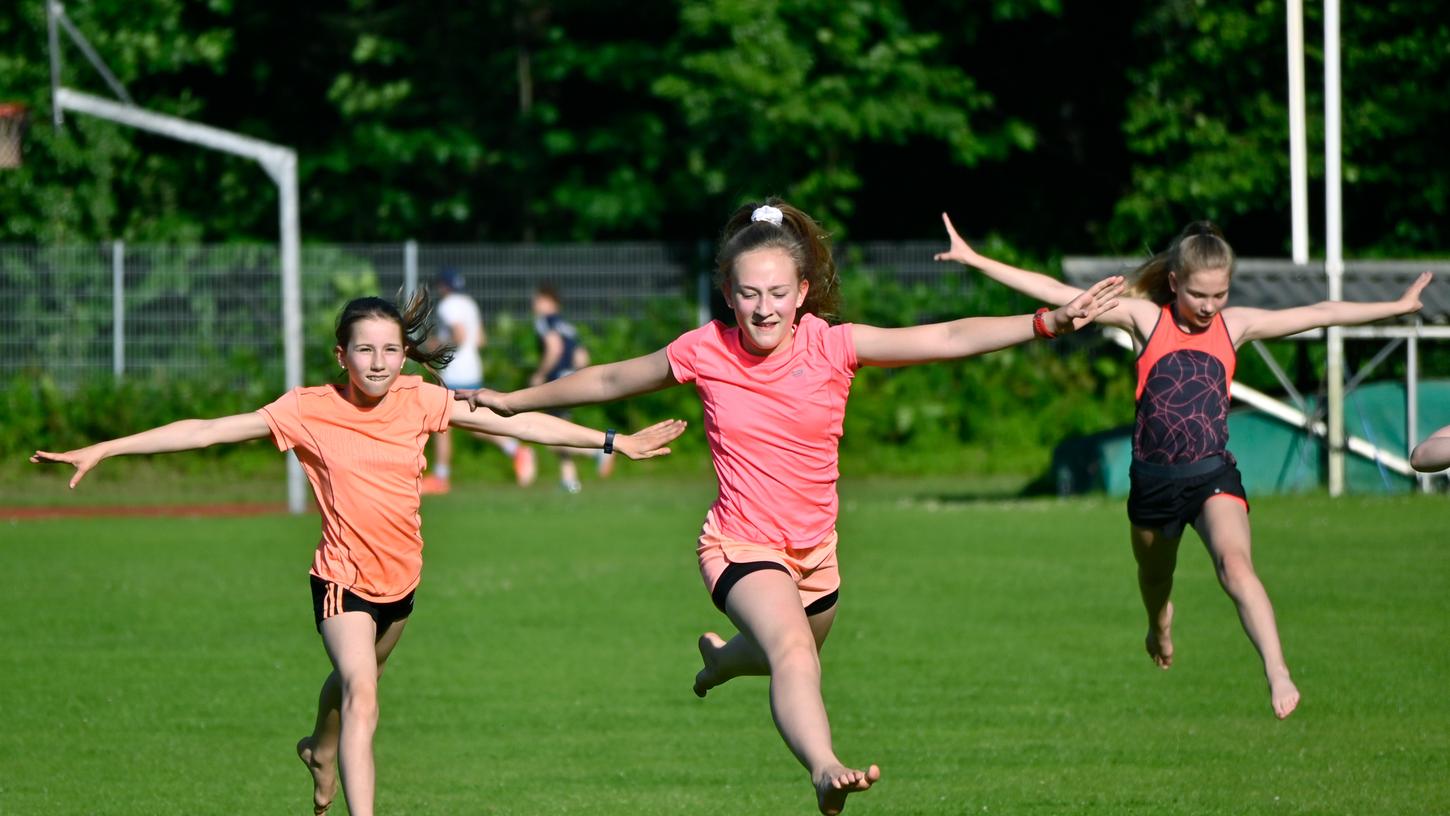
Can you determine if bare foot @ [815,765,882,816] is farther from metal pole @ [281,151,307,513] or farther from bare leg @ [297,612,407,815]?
metal pole @ [281,151,307,513]

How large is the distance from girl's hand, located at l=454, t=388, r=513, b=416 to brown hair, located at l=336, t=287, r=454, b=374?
0.69ft

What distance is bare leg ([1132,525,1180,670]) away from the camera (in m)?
7.73

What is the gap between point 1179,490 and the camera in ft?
25.1

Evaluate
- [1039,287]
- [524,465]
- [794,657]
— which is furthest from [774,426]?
[524,465]

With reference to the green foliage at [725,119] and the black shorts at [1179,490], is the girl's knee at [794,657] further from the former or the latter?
the green foliage at [725,119]

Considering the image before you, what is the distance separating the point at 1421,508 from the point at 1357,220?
10988 millimetres

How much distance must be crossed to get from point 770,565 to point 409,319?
1.73m

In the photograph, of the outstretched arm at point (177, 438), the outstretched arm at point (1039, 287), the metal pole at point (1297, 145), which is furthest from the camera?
the metal pole at point (1297, 145)

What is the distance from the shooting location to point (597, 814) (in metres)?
7.42

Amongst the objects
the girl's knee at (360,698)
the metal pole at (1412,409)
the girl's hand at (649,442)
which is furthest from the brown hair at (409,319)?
the metal pole at (1412,409)

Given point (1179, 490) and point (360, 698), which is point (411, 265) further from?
point (360, 698)

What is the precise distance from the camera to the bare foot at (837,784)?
17.0 ft

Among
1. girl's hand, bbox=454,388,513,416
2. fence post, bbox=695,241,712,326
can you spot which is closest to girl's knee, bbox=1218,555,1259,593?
girl's hand, bbox=454,388,513,416

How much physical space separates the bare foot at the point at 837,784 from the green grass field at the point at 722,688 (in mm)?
2173
